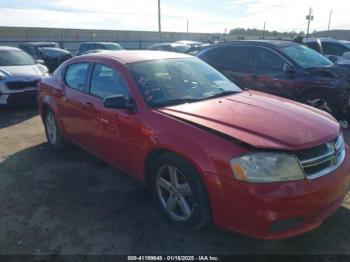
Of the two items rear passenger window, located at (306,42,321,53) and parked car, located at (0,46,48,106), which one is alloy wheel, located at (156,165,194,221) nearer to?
parked car, located at (0,46,48,106)

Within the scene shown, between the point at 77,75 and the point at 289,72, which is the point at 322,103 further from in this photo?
the point at 77,75

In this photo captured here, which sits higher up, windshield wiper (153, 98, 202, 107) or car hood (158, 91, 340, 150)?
windshield wiper (153, 98, 202, 107)

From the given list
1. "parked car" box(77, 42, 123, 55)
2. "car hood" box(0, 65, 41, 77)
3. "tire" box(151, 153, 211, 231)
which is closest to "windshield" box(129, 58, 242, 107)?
"tire" box(151, 153, 211, 231)

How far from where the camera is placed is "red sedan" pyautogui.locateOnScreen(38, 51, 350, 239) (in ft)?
8.49

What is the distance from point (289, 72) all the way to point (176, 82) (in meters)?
3.53

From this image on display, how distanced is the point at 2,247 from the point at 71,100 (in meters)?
2.21

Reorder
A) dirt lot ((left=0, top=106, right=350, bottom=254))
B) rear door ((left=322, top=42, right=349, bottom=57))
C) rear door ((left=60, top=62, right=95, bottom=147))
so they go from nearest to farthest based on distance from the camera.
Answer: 1. dirt lot ((left=0, top=106, right=350, bottom=254))
2. rear door ((left=60, top=62, right=95, bottom=147))
3. rear door ((left=322, top=42, right=349, bottom=57))

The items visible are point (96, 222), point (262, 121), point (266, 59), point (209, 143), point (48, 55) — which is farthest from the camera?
point (48, 55)

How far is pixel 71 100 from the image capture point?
468 centimetres

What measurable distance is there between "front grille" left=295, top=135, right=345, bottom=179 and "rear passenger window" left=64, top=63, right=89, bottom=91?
2991 millimetres

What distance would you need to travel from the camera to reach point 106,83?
411cm

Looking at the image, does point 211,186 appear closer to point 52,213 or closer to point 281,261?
point 281,261

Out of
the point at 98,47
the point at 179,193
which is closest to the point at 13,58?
the point at 179,193

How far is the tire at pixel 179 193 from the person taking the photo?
2.90m
